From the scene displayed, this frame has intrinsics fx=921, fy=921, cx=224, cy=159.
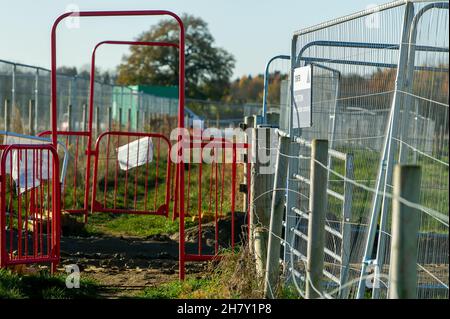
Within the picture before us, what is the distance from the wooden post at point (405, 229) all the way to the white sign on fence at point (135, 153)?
34.1 ft

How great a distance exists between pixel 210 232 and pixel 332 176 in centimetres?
386

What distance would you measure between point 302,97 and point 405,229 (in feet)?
14.4

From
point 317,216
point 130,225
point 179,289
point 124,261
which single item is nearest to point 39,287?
point 179,289

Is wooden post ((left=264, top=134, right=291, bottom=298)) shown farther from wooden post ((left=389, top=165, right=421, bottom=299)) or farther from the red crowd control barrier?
the red crowd control barrier

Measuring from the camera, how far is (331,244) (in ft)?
29.1

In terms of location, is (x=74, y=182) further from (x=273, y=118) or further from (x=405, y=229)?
(x=405, y=229)

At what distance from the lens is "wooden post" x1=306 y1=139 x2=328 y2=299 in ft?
20.1

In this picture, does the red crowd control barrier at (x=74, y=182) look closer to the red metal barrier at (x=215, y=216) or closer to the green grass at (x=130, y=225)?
the green grass at (x=130, y=225)

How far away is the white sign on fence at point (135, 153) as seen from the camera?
49.5ft

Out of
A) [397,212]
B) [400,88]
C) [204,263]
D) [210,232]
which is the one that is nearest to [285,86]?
[210,232]

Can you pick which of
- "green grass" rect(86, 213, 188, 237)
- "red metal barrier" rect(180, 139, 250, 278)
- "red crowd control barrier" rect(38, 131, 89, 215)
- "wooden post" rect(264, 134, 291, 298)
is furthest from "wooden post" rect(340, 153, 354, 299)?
"red crowd control barrier" rect(38, 131, 89, 215)

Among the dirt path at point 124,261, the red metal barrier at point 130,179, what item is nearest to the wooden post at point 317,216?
the dirt path at point 124,261

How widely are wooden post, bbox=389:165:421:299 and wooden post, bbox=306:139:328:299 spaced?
1391 millimetres
